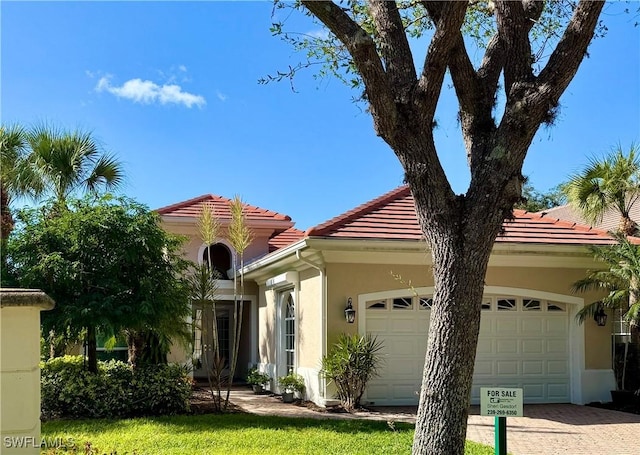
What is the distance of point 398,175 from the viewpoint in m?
7.34

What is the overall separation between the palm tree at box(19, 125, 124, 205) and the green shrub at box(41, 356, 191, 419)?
4471mm

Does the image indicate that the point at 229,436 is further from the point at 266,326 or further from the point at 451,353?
the point at 266,326

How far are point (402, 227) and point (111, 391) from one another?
6.70 m

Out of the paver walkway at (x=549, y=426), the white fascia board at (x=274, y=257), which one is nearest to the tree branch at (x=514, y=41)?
the paver walkway at (x=549, y=426)

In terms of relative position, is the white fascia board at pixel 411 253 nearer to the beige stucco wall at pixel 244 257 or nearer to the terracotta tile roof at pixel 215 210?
the beige stucco wall at pixel 244 257

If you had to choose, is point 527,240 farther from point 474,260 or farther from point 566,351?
point 474,260

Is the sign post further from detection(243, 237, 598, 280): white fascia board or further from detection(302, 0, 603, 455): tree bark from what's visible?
detection(243, 237, 598, 280): white fascia board

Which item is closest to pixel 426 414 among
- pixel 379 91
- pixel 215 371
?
pixel 379 91

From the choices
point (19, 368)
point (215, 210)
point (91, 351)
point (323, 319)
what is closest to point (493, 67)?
point (19, 368)

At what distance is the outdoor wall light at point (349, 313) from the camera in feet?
44.8

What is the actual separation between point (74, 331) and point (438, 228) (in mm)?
8401

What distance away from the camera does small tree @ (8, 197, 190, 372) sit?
12.0 m

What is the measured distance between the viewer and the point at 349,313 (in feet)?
44.8

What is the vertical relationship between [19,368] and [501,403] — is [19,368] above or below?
above
